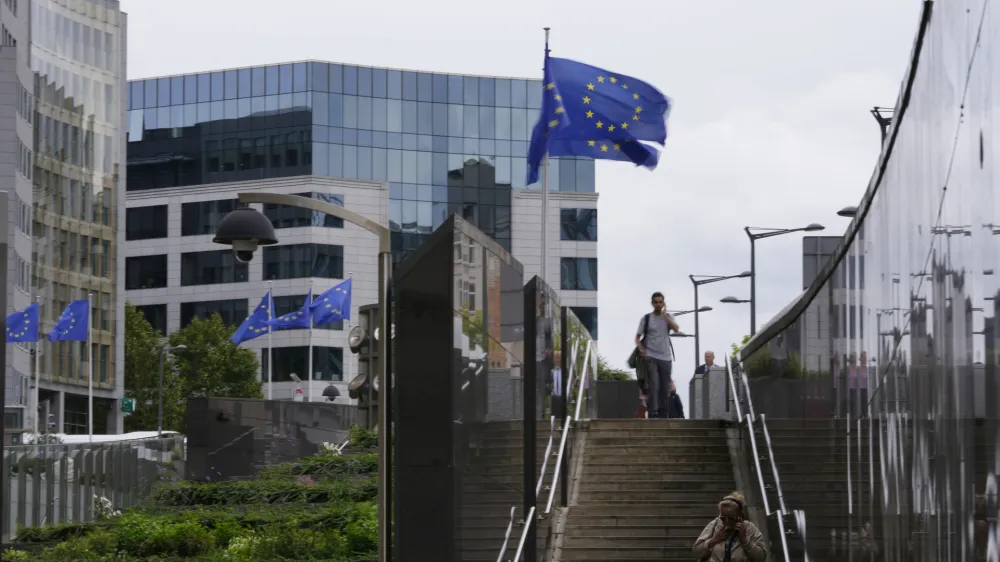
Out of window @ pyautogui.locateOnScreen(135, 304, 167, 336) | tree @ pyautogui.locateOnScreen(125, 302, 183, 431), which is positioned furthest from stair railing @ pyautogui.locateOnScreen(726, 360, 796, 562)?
window @ pyautogui.locateOnScreen(135, 304, 167, 336)

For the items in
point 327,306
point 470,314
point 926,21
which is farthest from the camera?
point 327,306

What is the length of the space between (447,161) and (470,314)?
9885 centimetres

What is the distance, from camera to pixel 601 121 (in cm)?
2794

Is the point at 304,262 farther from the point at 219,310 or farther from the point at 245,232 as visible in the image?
the point at 245,232

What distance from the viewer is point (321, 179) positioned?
108 metres

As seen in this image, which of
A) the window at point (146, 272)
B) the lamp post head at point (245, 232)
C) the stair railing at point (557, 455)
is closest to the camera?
the stair railing at point (557, 455)

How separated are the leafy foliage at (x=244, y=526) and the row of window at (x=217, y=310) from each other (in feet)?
230

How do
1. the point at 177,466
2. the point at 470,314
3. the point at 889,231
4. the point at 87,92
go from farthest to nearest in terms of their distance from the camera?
the point at 87,92 → the point at 177,466 → the point at 470,314 → the point at 889,231

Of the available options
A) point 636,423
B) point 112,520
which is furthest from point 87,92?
point 636,423

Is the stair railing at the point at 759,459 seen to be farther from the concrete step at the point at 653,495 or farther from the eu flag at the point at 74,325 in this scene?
the eu flag at the point at 74,325

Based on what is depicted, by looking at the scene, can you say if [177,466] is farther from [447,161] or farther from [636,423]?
[447,161]

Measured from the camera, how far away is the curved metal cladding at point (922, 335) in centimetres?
541

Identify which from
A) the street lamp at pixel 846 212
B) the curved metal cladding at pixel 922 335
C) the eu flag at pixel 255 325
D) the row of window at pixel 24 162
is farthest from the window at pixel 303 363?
the curved metal cladding at pixel 922 335

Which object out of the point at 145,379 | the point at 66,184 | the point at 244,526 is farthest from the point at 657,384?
the point at 145,379
